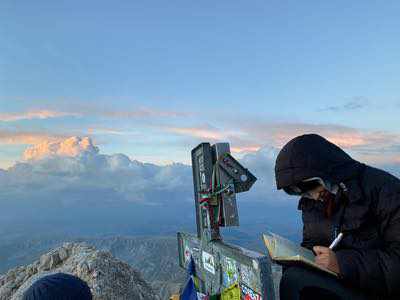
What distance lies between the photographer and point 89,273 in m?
8.04

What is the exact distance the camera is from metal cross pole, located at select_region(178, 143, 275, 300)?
15.1 ft

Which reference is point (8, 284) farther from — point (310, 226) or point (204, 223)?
point (310, 226)

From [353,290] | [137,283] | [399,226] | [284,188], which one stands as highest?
[284,188]

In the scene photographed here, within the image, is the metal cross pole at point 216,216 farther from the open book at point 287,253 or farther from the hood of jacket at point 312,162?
the hood of jacket at point 312,162

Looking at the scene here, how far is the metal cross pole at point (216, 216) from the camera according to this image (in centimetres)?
461

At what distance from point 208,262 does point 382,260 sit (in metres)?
2.76

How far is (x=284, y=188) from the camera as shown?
11.8ft

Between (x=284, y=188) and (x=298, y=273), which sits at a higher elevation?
(x=284, y=188)

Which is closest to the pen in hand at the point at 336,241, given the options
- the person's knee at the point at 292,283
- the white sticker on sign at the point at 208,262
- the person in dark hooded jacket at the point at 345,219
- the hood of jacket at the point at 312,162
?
the person in dark hooded jacket at the point at 345,219

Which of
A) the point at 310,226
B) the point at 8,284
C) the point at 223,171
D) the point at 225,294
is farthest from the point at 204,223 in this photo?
the point at 8,284

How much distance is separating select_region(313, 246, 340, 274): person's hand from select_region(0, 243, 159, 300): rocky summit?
5.31m

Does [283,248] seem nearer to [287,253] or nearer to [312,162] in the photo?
[287,253]

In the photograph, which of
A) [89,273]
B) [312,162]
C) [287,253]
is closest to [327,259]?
[287,253]

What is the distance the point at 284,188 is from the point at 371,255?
0.87 meters
